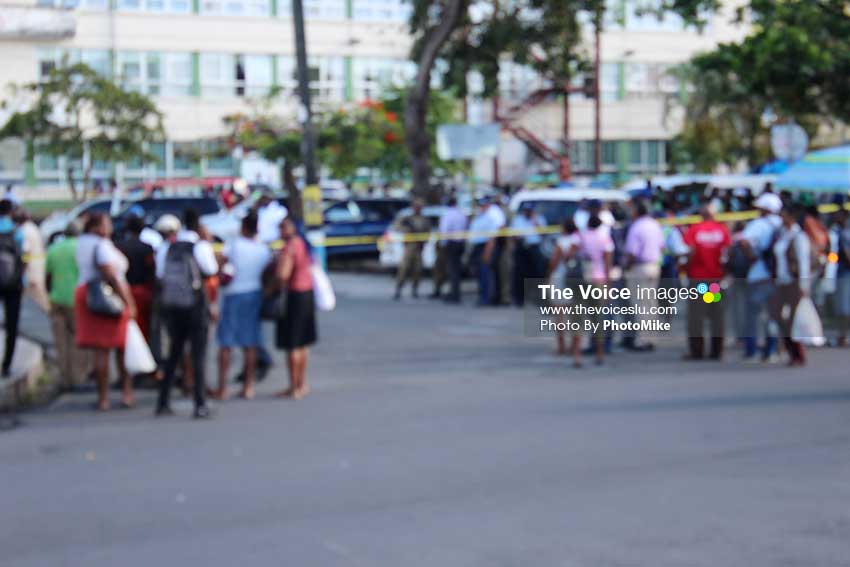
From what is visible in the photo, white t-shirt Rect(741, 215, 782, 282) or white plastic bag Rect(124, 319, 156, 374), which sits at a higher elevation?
white t-shirt Rect(741, 215, 782, 282)

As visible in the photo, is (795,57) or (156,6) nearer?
(795,57)

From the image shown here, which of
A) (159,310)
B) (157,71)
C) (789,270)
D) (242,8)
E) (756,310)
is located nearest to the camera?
(159,310)

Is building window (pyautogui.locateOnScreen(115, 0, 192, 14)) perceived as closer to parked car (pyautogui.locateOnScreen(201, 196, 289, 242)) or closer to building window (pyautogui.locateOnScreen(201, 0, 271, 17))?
building window (pyautogui.locateOnScreen(201, 0, 271, 17))

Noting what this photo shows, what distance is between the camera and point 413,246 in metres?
23.5

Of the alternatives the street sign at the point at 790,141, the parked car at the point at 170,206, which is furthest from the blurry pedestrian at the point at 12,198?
the street sign at the point at 790,141

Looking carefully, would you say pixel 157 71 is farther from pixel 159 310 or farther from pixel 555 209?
pixel 159 310

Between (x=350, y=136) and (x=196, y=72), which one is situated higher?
(x=196, y=72)

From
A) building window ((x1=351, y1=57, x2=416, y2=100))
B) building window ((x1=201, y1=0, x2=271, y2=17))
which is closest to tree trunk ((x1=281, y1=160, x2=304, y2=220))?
building window ((x1=201, y1=0, x2=271, y2=17))

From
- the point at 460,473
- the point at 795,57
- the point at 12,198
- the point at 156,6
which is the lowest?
the point at 460,473

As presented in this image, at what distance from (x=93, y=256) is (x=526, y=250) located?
10.7 m

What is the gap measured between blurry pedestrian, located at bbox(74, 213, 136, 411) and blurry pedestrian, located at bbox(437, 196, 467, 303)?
10154mm

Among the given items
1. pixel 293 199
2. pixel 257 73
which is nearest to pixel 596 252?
pixel 293 199

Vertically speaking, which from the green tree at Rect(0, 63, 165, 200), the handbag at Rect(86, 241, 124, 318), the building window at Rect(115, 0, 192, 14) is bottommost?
the handbag at Rect(86, 241, 124, 318)

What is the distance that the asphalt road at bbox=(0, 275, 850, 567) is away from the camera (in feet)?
23.8
